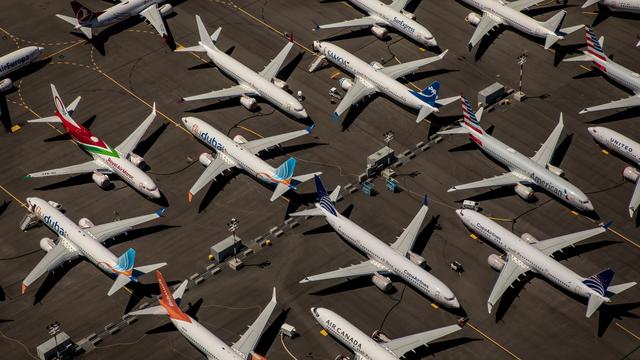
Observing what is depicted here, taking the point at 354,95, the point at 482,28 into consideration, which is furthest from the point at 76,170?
the point at 482,28

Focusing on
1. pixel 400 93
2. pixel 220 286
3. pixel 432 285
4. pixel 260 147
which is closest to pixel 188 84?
pixel 260 147

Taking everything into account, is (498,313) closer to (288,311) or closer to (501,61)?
(288,311)

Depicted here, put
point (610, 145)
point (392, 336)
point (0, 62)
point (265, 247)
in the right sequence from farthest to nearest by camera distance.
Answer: point (0, 62)
point (610, 145)
point (265, 247)
point (392, 336)

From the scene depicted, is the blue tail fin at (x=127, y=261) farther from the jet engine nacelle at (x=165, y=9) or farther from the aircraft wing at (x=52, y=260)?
the jet engine nacelle at (x=165, y=9)

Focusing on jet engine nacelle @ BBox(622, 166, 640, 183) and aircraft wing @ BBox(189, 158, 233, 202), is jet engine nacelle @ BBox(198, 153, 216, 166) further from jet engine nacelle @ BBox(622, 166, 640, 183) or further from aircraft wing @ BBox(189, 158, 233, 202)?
jet engine nacelle @ BBox(622, 166, 640, 183)

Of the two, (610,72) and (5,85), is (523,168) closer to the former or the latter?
(610,72)

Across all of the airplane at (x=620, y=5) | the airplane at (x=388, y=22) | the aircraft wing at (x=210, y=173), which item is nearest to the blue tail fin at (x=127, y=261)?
the aircraft wing at (x=210, y=173)

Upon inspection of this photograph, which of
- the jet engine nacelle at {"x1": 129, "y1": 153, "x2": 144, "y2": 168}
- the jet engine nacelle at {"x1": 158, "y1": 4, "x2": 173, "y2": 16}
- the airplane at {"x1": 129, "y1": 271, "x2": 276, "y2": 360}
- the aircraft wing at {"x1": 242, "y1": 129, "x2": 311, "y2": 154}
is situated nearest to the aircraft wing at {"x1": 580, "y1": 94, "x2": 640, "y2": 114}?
the aircraft wing at {"x1": 242, "y1": 129, "x2": 311, "y2": 154}

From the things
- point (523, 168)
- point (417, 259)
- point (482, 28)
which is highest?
point (482, 28)
